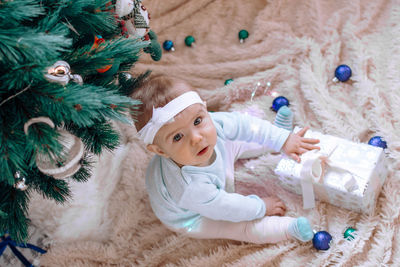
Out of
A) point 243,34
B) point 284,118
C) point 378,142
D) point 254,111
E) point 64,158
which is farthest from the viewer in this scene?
point 243,34

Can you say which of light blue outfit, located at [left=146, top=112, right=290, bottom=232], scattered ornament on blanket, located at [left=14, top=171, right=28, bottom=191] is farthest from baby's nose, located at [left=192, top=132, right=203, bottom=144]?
scattered ornament on blanket, located at [left=14, top=171, right=28, bottom=191]

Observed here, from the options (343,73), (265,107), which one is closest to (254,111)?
(265,107)

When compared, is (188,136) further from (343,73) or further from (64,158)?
(343,73)

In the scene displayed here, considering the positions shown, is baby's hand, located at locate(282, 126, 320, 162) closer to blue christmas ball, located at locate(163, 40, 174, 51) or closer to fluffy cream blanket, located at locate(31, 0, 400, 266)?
fluffy cream blanket, located at locate(31, 0, 400, 266)

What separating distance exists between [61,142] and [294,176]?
626 mm

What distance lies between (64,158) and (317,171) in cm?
64

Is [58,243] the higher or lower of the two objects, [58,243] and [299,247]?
the lower

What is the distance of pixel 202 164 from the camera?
1.10 m

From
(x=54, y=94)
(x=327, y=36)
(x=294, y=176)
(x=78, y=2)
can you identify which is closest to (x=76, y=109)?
(x=54, y=94)

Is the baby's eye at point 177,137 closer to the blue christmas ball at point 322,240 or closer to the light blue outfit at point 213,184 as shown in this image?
the light blue outfit at point 213,184

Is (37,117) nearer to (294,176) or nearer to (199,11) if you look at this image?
(294,176)

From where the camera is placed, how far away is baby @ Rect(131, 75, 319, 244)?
96 cm

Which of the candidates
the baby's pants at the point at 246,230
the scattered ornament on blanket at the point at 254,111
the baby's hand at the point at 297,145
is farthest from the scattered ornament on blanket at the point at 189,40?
the baby's pants at the point at 246,230

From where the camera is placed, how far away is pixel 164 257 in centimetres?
116
